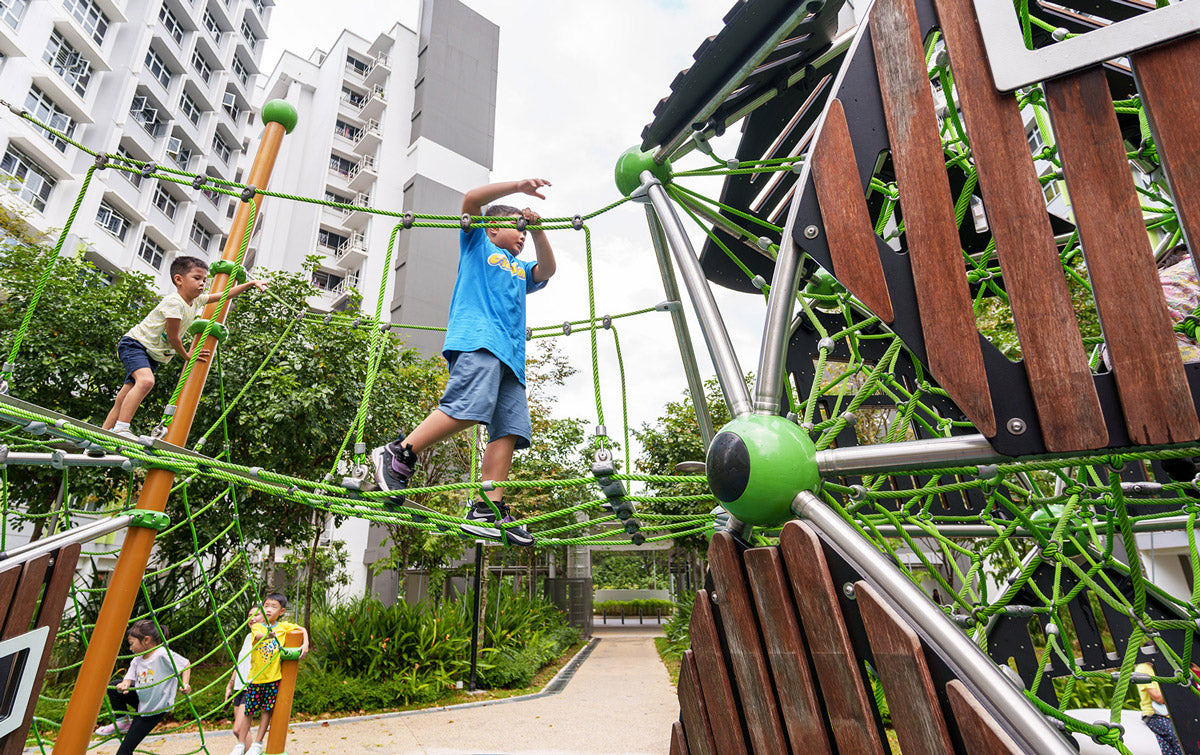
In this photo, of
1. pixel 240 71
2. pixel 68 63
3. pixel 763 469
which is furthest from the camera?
pixel 240 71

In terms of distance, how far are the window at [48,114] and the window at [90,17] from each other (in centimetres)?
298

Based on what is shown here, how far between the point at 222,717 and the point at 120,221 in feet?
72.2

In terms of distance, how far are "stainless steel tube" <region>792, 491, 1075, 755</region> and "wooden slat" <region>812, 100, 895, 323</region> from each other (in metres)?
0.43

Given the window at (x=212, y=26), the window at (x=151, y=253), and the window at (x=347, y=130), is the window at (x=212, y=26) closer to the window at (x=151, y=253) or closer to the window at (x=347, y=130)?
the window at (x=347, y=130)

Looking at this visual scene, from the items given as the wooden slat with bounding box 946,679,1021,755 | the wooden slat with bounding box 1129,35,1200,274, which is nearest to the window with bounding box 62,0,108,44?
the wooden slat with bounding box 1129,35,1200,274

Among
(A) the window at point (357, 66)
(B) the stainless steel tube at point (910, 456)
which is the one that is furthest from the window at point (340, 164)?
(B) the stainless steel tube at point (910, 456)

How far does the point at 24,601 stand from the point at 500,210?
222 cm

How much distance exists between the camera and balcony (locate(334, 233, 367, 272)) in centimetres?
2430

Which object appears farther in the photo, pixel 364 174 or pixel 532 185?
pixel 364 174

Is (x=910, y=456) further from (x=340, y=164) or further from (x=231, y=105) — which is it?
(x=231, y=105)

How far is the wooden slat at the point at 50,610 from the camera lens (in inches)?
87.3

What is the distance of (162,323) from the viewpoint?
12.6ft

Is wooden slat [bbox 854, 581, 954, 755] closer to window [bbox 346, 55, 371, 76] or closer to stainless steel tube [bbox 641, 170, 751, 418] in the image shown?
stainless steel tube [bbox 641, 170, 751, 418]

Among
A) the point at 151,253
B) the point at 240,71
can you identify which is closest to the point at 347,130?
the point at 240,71
